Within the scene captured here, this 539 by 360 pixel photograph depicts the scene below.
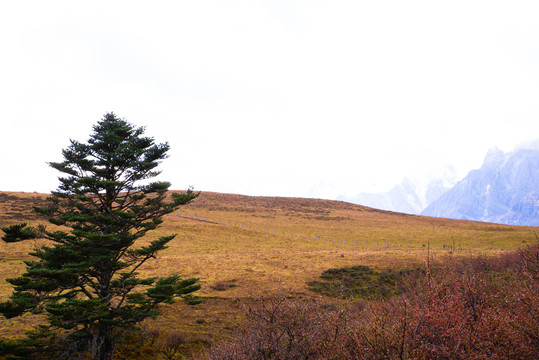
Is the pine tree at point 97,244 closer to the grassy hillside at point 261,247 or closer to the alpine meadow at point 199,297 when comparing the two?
the alpine meadow at point 199,297

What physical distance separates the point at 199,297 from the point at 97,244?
311 inches

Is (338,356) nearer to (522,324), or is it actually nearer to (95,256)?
(522,324)

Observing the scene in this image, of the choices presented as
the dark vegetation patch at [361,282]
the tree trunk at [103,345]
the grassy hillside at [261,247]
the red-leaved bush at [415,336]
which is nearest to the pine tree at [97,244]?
the tree trunk at [103,345]

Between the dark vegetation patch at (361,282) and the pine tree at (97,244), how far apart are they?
38.4 ft

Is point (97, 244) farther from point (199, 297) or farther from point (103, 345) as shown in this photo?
point (199, 297)

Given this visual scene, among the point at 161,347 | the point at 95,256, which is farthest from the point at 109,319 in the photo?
the point at 161,347

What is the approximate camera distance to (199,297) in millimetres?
16141

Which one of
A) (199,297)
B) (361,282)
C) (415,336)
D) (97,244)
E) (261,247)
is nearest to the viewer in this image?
(415,336)

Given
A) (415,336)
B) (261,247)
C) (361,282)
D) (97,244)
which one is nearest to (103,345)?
(97,244)

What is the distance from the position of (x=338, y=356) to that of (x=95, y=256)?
8.13 m

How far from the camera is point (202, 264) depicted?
26.9m

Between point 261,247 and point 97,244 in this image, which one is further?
point 261,247

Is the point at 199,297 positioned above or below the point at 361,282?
below

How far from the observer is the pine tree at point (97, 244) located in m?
8.97
